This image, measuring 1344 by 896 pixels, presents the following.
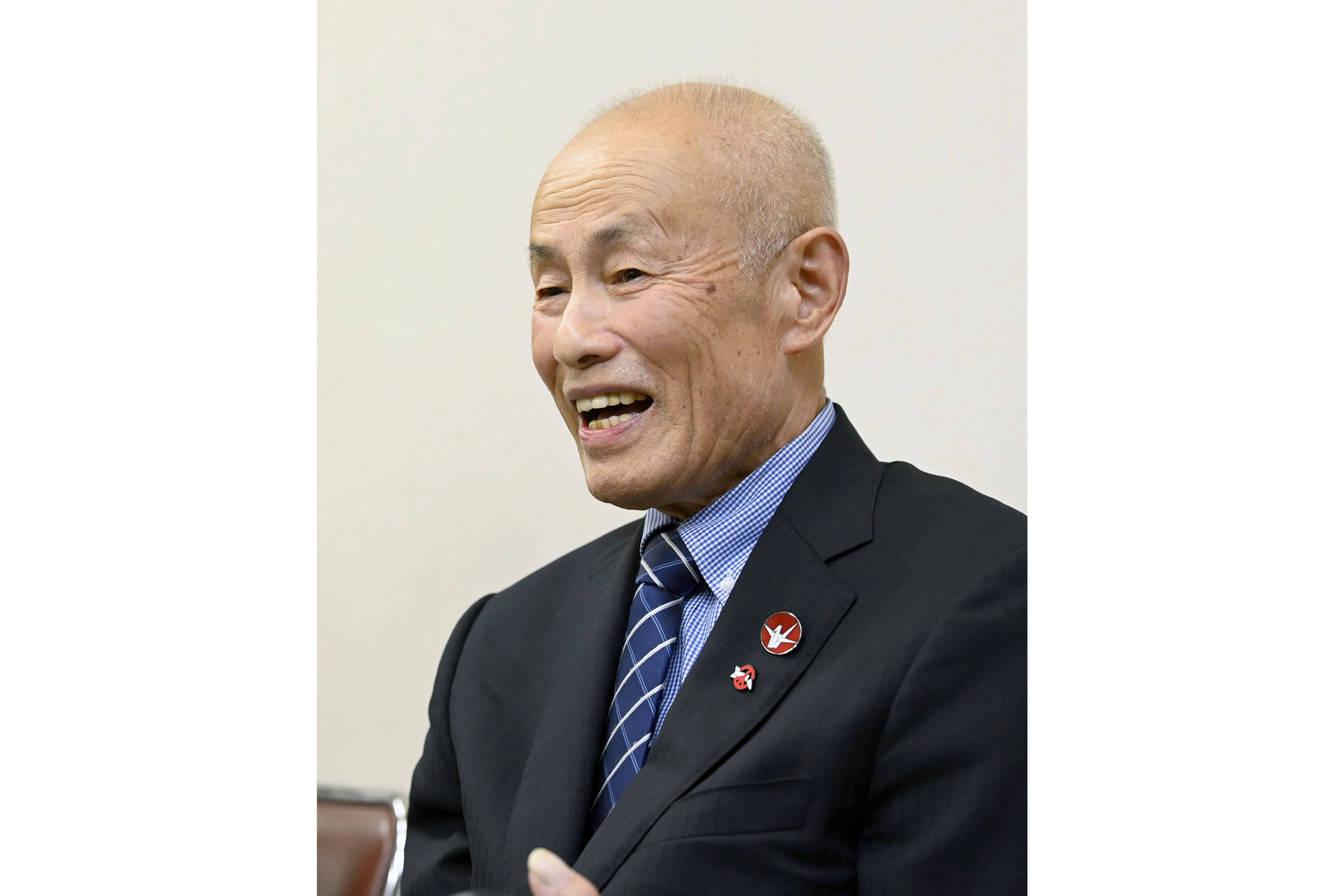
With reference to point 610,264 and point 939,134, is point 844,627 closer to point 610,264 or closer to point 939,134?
point 610,264

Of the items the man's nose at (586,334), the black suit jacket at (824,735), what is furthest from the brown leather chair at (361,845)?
the man's nose at (586,334)

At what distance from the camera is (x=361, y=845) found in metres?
2.12

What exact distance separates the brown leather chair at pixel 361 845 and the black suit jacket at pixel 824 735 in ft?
0.74

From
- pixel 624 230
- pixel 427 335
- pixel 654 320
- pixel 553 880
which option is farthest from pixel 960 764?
pixel 427 335

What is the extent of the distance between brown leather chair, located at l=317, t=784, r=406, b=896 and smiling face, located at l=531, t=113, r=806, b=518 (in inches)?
30.6

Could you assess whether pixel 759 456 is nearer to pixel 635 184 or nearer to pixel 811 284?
pixel 811 284

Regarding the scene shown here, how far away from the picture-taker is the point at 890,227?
89.5 inches

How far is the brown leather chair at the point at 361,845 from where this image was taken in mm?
2086

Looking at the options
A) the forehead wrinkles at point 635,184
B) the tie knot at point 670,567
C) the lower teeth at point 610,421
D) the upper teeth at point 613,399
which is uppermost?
the forehead wrinkles at point 635,184

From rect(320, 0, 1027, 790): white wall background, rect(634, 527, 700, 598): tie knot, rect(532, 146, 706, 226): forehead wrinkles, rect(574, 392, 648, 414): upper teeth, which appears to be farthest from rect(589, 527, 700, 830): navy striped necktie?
rect(320, 0, 1027, 790): white wall background

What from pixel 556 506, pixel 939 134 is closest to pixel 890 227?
pixel 939 134

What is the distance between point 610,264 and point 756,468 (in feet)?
1.19

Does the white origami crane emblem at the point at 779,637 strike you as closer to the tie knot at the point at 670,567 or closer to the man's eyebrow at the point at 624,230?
the tie knot at the point at 670,567

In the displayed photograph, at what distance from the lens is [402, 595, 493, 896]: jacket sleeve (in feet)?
6.15
